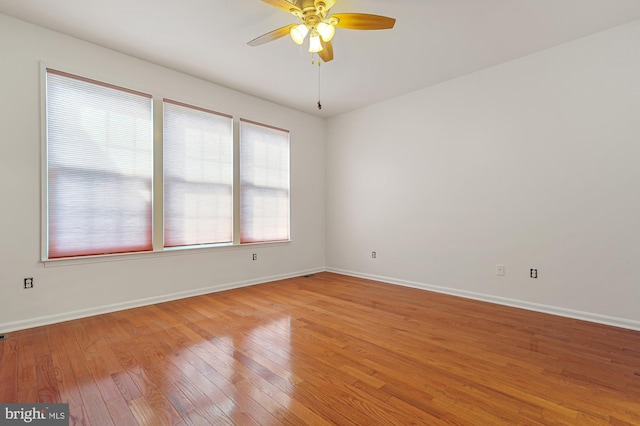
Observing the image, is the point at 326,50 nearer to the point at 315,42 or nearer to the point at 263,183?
the point at 315,42

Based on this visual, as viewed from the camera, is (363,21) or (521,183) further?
(521,183)

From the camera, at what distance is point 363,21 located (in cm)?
221

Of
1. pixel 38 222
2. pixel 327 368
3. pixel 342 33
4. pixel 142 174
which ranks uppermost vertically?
pixel 342 33

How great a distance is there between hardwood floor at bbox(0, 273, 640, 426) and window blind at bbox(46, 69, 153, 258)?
2.75 feet

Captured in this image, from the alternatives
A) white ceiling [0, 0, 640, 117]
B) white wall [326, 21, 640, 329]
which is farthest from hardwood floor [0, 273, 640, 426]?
white ceiling [0, 0, 640, 117]

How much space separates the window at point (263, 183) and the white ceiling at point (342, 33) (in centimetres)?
90

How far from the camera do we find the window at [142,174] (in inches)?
113

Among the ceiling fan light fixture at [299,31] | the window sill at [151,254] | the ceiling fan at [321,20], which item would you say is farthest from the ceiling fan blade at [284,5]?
the window sill at [151,254]

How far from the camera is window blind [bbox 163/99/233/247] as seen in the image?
3.59 metres

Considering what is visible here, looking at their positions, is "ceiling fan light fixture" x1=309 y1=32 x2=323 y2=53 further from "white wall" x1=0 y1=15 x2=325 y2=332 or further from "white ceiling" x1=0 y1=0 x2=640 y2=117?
"white wall" x1=0 y1=15 x2=325 y2=332

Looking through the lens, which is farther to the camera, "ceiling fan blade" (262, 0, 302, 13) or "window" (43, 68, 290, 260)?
"window" (43, 68, 290, 260)

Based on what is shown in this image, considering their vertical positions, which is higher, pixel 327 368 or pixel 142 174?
pixel 142 174

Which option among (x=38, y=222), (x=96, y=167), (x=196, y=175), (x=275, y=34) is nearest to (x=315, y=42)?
(x=275, y=34)

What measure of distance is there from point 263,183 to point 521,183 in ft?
11.4
